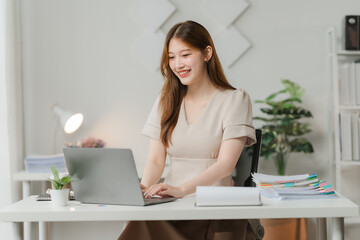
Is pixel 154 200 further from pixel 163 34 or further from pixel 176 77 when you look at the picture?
pixel 163 34

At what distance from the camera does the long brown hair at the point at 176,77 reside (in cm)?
207

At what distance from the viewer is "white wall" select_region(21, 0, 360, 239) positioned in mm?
3396

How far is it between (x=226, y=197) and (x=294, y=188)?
27cm

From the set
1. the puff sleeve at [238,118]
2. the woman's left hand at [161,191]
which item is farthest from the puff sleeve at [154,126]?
the woman's left hand at [161,191]

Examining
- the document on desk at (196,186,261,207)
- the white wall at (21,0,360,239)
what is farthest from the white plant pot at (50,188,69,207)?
the white wall at (21,0,360,239)

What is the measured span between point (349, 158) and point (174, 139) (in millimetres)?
1576

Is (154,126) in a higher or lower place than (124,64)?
lower

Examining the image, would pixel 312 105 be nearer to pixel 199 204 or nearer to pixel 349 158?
pixel 349 158

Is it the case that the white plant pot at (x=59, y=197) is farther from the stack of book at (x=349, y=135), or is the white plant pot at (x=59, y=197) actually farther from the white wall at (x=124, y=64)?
the stack of book at (x=349, y=135)

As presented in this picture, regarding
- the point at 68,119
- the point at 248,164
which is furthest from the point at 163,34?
the point at 248,164

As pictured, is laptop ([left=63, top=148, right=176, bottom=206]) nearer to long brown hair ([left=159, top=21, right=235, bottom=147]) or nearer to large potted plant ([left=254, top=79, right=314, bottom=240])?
long brown hair ([left=159, top=21, right=235, bottom=147])

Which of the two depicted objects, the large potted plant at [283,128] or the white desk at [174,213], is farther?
the large potted plant at [283,128]

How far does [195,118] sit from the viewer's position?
2133mm

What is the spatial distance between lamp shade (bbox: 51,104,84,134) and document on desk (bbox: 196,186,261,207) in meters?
1.77
